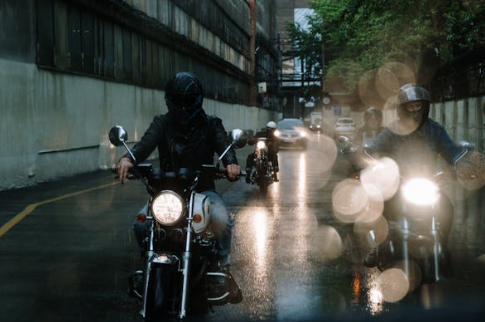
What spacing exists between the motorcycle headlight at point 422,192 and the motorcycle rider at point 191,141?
56.4 inches

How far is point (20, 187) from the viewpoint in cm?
1642

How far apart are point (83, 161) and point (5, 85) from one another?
5.21m

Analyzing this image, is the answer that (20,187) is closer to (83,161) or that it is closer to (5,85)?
(5,85)

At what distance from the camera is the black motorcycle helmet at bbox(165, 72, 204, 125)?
16.5 feet

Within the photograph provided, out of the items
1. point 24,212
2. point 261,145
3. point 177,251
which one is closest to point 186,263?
point 177,251

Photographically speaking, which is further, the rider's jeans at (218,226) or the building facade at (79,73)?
the building facade at (79,73)

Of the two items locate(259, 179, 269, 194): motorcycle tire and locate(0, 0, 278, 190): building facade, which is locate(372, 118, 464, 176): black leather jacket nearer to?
locate(259, 179, 269, 194): motorcycle tire

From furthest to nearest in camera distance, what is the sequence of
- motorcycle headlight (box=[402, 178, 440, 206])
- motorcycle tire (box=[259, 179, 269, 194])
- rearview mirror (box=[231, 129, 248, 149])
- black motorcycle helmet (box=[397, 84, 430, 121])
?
motorcycle tire (box=[259, 179, 269, 194])
black motorcycle helmet (box=[397, 84, 430, 121])
motorcycle headlight (box=[402, 178, 440, 206])
rearview mirror (box=[231, 129, 248, 149])

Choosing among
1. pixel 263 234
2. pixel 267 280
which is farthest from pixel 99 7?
pixel 267 280

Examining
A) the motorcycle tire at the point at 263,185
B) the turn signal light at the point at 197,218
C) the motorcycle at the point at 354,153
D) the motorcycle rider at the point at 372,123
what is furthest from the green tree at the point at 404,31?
the turn signal light at the point at 197,218

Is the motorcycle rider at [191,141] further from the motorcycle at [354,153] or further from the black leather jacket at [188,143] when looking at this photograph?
the motorcycle at [354,153]

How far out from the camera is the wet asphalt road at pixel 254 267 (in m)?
5.45

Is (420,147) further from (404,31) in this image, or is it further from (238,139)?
(404,31)

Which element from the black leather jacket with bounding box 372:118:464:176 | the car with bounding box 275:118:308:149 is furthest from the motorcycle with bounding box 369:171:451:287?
the car with bounding box 275:118:308:149
